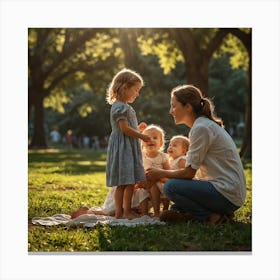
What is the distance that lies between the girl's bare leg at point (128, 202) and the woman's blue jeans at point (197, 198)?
455 millimetres

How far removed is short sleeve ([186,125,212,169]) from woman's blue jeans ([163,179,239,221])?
0.18 m

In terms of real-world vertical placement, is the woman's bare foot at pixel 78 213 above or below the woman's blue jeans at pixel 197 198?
below

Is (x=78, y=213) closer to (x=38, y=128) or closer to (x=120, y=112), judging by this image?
(x=120, y=112)

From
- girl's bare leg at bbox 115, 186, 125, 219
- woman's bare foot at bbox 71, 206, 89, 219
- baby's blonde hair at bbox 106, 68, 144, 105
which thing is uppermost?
baby's blonde hair at bbox 106, 68, 144, 105

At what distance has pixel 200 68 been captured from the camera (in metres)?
11.8

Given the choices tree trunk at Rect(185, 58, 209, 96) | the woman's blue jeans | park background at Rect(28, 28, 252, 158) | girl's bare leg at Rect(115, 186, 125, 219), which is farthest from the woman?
tree trunk at Rect(185, 58, 209, 96)

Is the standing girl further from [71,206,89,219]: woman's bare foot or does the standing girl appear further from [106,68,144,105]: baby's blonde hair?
[71,206,89,219]: woman's bare foot

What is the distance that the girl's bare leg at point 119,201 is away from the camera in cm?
509

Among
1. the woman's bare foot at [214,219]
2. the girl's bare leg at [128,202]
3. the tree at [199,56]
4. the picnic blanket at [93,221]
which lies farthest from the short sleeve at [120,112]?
the tree at [199,56]

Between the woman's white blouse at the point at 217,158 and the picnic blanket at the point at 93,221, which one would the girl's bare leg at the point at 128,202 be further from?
the woman's white blouse at the point at 217,158

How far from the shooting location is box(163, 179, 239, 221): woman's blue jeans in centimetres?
461
